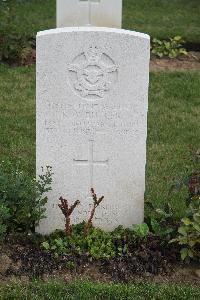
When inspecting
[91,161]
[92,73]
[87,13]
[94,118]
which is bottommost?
[91,161]

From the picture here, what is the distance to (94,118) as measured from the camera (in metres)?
5.29

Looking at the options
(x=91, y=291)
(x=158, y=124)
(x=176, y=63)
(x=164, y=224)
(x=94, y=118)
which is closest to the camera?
A: (x=91, y=291)

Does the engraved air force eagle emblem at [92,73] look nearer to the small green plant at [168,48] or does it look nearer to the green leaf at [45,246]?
the green leaf at [45,246]

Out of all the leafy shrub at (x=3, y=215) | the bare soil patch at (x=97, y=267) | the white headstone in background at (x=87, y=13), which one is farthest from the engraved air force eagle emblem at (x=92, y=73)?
the white headstone in background at (x=87, y=13)

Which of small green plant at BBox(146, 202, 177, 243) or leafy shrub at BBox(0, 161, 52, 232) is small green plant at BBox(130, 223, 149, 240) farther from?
leafy shrub at BBox(0, 161, 52, 232)

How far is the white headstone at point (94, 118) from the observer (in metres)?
5.12

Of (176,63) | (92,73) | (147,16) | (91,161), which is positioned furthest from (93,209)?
(147,16)

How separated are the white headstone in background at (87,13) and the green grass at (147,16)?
198cm

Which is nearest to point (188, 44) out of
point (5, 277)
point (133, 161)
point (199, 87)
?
point (199, 87)

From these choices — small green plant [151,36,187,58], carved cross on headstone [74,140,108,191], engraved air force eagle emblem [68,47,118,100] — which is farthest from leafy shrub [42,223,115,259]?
small green plant [151,36,187,58]

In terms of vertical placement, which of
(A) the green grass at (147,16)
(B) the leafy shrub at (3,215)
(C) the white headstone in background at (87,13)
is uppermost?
(A) the green grass at (147,16)

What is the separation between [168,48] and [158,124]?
249cm

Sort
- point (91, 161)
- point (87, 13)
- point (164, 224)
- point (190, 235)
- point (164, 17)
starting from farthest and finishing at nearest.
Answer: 1. point (164, 17)
2. point (87, 13)
3. point (164, 224)
4. point (91, 161)
5. point (190, 235)

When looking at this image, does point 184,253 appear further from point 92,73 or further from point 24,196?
point 92,73
